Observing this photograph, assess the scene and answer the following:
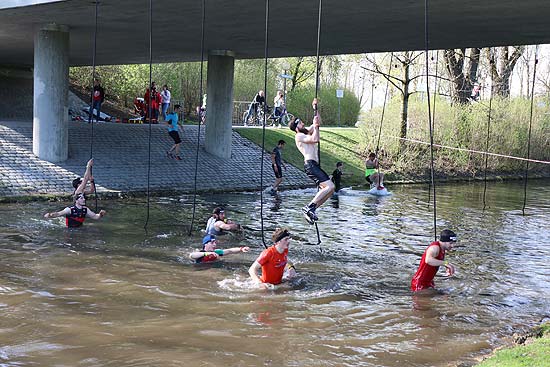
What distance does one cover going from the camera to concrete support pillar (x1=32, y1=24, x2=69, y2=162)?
79.9 ft

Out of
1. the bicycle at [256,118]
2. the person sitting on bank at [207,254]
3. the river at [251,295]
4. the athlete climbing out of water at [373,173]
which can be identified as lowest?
the river at [251,295]

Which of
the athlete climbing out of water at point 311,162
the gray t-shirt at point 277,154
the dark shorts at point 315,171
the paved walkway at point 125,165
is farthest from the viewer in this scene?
the gray t-shirt at point 277,154

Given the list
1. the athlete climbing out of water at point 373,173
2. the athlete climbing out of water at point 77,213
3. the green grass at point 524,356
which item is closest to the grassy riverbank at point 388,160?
the athlete climbing out of water at point 373,173

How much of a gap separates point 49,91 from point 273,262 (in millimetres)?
15288

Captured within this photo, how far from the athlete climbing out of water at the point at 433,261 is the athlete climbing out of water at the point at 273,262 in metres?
2.37

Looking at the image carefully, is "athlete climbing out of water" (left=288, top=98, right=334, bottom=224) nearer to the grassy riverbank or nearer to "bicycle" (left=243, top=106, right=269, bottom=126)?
the grassy riverbank

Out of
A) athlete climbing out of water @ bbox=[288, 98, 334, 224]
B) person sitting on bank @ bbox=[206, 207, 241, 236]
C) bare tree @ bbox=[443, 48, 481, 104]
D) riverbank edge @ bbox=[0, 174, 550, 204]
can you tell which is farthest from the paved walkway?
bare tree @ bbox=[443, 48, 481, 104]

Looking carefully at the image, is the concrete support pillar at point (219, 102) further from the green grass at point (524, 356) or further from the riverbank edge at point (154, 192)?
the green grass at point (524, 356)

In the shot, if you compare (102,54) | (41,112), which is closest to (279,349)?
(41,112)

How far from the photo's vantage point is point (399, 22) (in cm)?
2027

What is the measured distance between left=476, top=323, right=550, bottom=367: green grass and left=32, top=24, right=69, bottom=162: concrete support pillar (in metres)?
19.4

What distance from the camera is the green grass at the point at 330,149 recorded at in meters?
32.6

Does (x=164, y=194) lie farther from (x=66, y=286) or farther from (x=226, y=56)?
(x=66, y=286)

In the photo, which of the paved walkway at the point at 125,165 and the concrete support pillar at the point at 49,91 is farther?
the concrete support pillar at the point at 49,91
